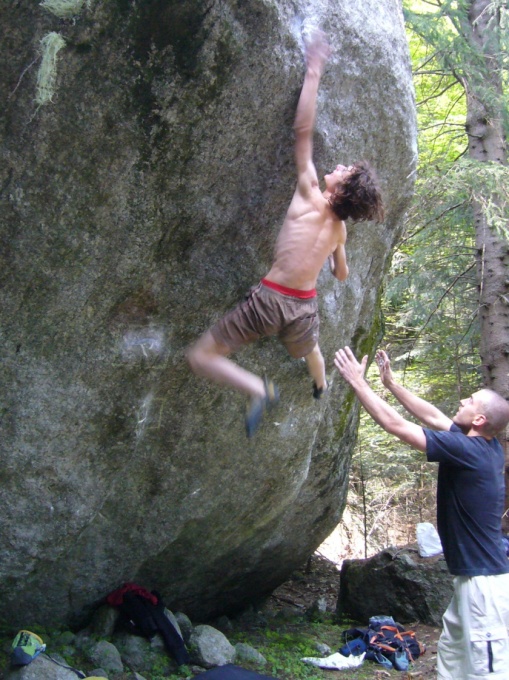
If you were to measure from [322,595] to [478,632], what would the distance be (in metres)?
5.85

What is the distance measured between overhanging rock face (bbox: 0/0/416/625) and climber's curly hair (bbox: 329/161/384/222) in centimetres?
54

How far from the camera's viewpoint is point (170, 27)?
12.3ft

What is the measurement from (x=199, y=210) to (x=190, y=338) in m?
0.97

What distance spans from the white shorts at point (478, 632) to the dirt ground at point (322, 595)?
248cm

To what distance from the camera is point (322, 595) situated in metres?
9.44

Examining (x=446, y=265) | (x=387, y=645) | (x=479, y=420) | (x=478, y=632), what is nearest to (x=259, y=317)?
(x=479, y=420)

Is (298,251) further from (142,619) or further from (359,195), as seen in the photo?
(142,619)

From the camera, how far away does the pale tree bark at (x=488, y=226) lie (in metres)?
8.41

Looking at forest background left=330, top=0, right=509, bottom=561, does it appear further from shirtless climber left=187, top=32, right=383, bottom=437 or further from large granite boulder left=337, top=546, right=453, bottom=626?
shirtless climber left=187, top=32, right=383, bottom=437

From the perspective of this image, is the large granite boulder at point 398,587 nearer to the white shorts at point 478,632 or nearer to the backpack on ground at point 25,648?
the white shorts at point 478,632

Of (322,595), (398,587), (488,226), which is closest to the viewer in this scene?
(398,587)

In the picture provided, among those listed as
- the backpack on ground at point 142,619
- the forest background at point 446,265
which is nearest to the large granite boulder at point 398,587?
the forest background at point 446,265

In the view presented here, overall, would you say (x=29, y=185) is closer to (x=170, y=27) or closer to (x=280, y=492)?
(x=170, y=27)

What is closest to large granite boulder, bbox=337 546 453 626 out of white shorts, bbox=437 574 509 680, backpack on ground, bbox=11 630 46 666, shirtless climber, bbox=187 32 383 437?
white shorts, bbox=437 574 509 680
